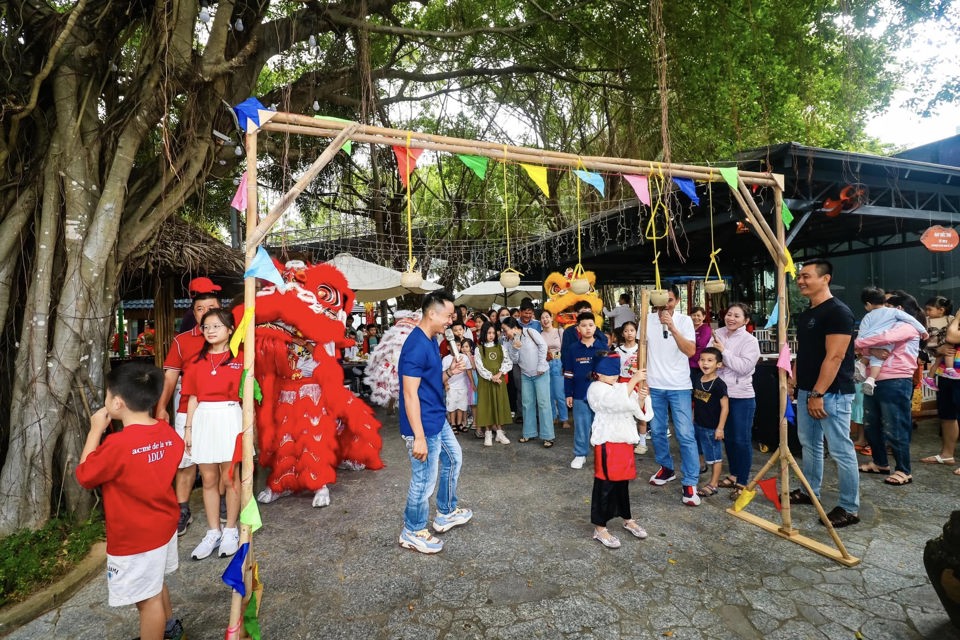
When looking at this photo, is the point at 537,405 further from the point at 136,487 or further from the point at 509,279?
the point at 136,487

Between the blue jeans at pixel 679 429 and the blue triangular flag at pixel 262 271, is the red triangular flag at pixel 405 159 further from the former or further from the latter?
the blue jeans at pixel 679 429

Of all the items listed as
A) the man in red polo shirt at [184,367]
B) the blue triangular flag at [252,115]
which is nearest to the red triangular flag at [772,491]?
the blue triangular flag at [252,115]

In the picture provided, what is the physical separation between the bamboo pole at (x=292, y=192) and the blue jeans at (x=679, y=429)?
10.9 feet

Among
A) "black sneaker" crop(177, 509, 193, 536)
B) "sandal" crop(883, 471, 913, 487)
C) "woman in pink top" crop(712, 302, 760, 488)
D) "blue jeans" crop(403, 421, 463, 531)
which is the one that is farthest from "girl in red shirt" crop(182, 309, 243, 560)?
"sandal" crop(883, 471, 913, 487)

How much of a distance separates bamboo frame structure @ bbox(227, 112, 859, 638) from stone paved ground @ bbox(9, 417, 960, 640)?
1.05 ft

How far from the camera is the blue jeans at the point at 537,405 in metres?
6.09

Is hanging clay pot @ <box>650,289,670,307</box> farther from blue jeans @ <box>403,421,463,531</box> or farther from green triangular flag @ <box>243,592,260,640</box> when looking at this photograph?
green triangular flag @ <box>243,592,260,640</box>

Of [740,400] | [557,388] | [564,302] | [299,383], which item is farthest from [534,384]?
[299,383]

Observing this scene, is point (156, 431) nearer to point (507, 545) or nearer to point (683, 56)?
point (507, 545)

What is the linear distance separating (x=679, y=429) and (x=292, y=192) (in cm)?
357

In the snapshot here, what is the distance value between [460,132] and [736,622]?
1309 centimetres

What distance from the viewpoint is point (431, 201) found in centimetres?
1855

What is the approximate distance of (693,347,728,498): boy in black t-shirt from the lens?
4215mm

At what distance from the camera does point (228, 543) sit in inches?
132
